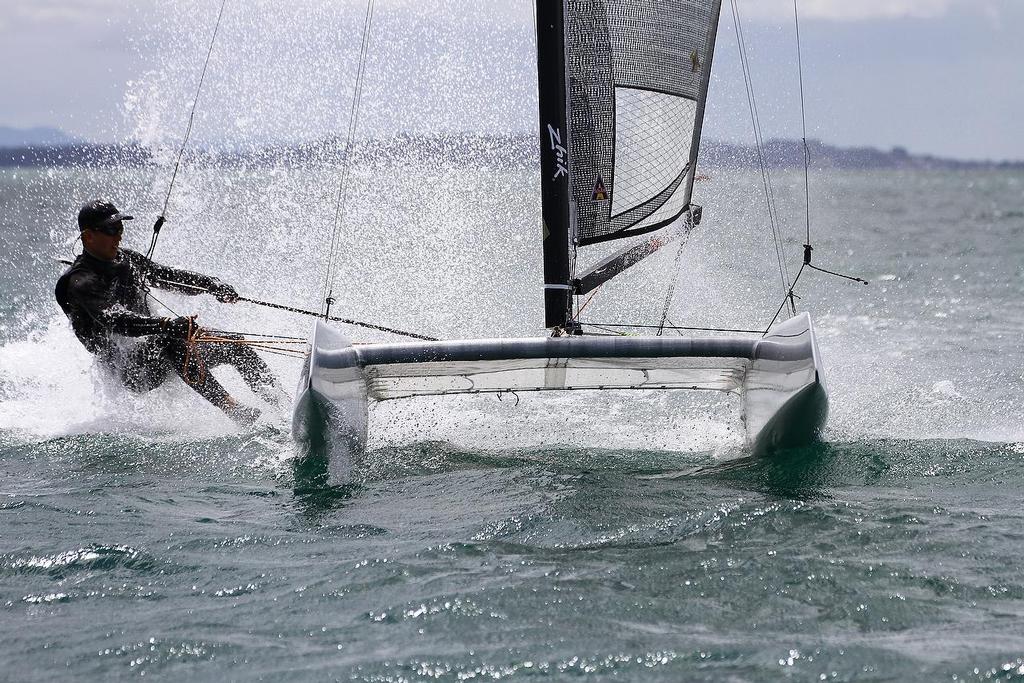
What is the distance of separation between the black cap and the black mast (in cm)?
206

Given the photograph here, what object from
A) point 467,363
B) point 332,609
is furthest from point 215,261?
point 332,609

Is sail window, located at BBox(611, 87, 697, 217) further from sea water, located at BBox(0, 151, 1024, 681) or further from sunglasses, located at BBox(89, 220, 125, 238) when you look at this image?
sunglasses, located at BBox(89, 220, 125, 238)

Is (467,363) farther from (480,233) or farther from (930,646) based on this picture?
(480,233)

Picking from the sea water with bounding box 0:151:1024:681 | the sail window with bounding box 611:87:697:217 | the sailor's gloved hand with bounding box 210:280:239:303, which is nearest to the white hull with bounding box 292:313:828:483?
the sea water with bounding box 0:151:1024:681

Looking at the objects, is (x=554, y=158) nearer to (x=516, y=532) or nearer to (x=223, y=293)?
(x=516, y=532)

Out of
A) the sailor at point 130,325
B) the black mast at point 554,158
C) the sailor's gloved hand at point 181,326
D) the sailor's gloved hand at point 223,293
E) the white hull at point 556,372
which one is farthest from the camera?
the sailor's gloved hand at point 223,293

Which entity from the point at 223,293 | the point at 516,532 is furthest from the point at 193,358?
the point at 516,532

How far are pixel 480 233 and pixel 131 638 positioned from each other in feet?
30.8

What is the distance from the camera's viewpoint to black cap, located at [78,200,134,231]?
18.0 ft

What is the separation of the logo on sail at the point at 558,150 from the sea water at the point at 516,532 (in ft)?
4.18

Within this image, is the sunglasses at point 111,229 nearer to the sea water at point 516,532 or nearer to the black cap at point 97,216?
the black cap at point 97,216

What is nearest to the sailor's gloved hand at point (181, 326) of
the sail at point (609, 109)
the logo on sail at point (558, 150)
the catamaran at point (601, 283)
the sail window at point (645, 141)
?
the catamaran at point (601, 283)

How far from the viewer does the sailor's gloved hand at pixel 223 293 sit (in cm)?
589

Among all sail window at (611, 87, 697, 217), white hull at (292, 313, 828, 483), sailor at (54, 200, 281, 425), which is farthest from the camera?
sailor at (54, 200, 281, 425)
